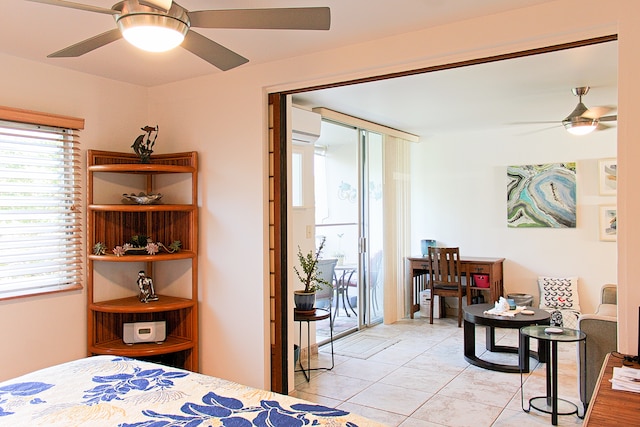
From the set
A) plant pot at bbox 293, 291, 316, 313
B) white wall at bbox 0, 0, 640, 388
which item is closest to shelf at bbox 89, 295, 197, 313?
white wall at bbox 0, 0, 640, 388

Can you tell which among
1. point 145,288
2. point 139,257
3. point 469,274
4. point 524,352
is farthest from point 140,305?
point 469,274

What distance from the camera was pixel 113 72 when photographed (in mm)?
3578

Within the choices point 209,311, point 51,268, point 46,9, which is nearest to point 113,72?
point 46,9

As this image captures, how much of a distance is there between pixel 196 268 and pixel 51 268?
951 mm

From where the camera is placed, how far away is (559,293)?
5.94 m

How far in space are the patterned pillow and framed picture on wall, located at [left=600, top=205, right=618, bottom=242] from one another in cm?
59

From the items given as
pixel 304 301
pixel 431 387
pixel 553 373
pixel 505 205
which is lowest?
pixel 431 387

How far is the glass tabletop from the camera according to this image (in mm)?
3110

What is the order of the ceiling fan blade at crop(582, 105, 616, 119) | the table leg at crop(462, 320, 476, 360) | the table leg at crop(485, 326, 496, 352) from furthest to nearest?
the ceiling fan blade at crop(582, 105, 616, 119) → the table leg at crop(485, 326, 496, 352) → the table leg at crop(462, 320, 476, 360)

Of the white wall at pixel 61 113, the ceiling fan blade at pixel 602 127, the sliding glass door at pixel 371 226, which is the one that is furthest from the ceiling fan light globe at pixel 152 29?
the ceiling fan blade at pixel 602 127

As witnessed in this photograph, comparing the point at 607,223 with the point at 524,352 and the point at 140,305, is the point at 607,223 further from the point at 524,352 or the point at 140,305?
the point at 140,305

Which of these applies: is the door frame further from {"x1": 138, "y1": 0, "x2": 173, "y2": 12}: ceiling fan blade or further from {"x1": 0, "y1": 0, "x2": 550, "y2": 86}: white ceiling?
{"x1": 138, "y1": 0, "x2": 173, "y2": 12}: ceiling fan blade

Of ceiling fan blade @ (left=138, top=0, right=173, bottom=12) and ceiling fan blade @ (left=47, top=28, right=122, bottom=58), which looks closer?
ceiling fan blade @ (left=138, top=0, right=173, bottom=12)

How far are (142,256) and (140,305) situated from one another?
361 mm
